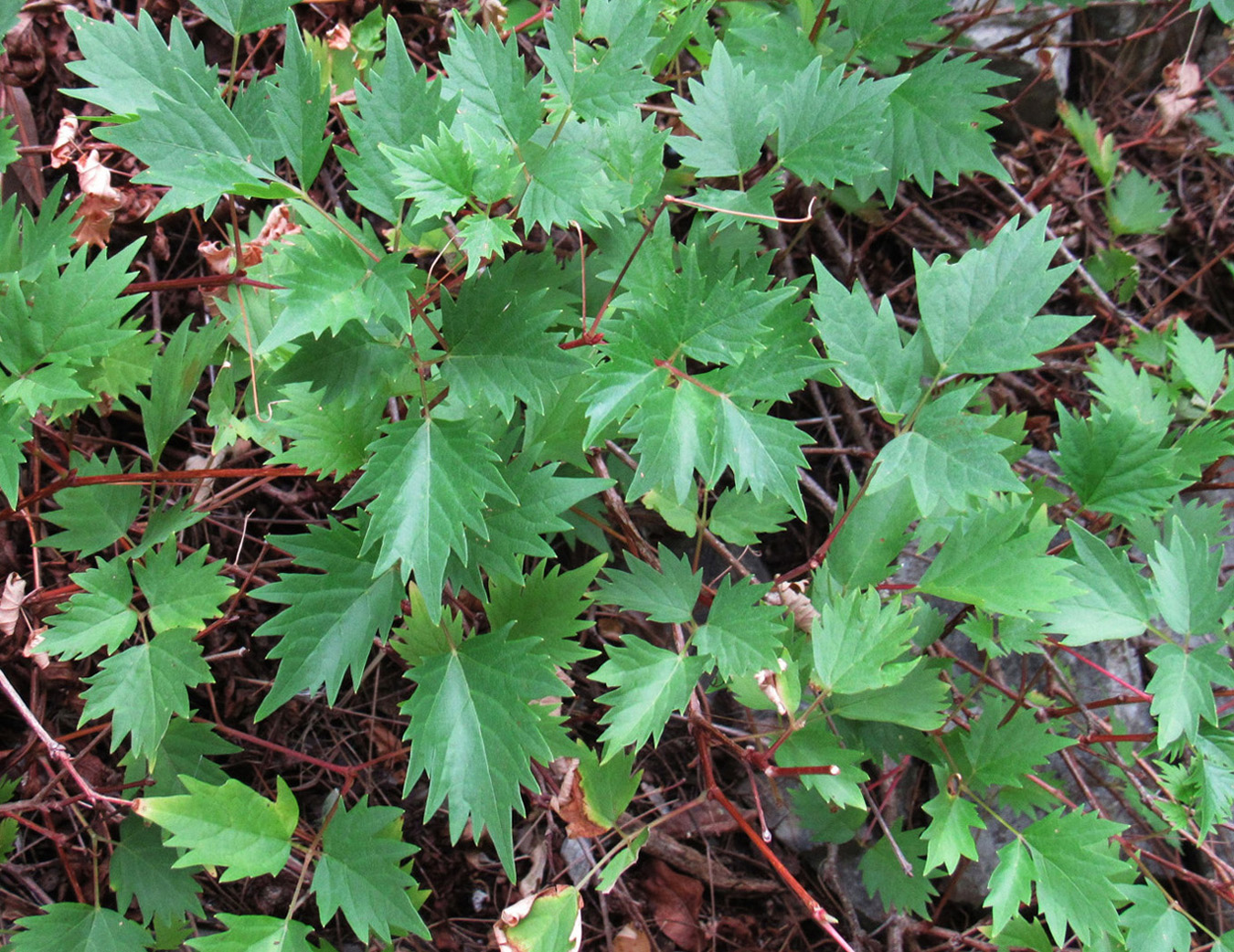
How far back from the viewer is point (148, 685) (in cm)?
141

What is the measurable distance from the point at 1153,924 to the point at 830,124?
1.62 metres

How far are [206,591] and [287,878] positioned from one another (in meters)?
0.75

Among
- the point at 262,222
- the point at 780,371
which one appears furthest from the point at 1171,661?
the point at 262,222

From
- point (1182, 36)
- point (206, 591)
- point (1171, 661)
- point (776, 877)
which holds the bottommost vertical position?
point (776, 877)

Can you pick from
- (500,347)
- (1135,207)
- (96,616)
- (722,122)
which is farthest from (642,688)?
(1135,207)

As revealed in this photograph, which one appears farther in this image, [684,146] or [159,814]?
[684,146]

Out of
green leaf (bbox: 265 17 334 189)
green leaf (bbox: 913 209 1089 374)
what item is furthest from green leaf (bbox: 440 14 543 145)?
green leaf (bbox: 913 209 1089 374)

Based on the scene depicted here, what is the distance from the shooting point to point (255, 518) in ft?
6.04

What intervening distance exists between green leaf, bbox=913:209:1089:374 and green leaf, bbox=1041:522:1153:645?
36cm

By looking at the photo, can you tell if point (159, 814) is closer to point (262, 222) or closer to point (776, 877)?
point (262, 222)

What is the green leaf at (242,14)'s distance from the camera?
145cm

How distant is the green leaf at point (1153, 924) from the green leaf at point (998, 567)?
645 millimetres

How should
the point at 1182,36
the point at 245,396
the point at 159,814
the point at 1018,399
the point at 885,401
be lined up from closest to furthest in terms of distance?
the point at 159,814
the point at 885,401
the point at 245,396
the point at 1018,399
the point at 1182,36

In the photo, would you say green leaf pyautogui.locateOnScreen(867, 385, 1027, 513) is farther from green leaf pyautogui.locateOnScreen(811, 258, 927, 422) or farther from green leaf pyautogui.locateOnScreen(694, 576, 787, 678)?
green leaf pyautogui.locateOnScreen(694, 576, 787, 678)
